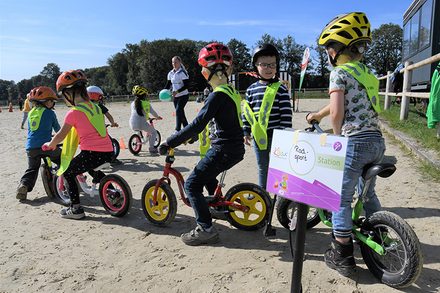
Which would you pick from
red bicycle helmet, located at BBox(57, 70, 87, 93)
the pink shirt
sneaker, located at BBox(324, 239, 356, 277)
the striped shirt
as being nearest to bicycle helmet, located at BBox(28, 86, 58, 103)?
red bicycle helmet, located at BBox(57, 70, 87, 93)

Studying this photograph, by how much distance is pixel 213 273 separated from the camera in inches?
125

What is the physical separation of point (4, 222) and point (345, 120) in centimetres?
435

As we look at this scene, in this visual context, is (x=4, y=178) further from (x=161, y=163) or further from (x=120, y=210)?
(x=120, y=210)

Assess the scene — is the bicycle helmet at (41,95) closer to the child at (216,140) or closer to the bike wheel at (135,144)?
the child at (216,140)

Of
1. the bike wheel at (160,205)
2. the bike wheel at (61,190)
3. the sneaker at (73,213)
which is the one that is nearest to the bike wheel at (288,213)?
the bike wheel at (160,205)

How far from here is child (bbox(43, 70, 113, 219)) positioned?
14.9 ft

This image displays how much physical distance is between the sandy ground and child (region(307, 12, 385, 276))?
20.7 inches

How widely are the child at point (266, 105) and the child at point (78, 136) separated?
6.49 feet

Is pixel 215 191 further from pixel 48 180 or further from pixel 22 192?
pixel 22 192

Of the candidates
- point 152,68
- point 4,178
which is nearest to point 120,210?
point 4,178

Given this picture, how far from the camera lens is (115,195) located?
4.68m

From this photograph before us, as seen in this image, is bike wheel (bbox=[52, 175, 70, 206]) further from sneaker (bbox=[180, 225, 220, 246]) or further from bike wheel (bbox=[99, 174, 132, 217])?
sneaker (bbox=[180, 225, 220, 246])

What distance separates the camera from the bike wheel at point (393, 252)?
8.59 ft

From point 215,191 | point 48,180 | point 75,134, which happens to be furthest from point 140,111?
point 215,191
